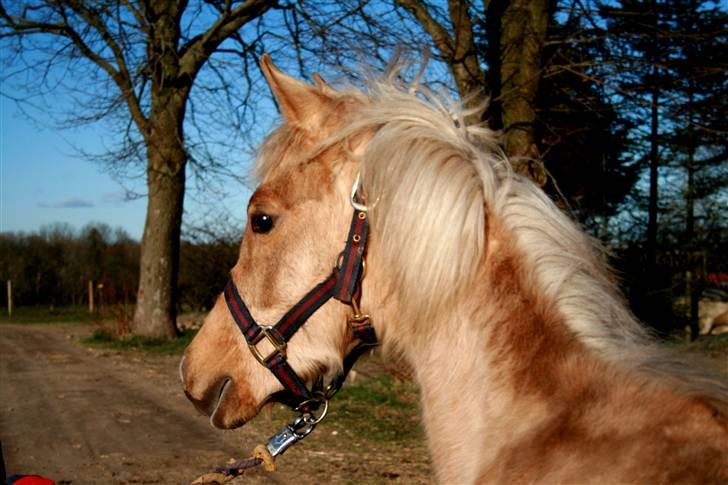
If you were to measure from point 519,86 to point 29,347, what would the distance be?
12388 millimetres

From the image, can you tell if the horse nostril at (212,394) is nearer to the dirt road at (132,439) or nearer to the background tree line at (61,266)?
the dirt road at (132,439)

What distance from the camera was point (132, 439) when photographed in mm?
6867

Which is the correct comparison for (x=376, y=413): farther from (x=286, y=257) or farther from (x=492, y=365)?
(x=492, y=365)

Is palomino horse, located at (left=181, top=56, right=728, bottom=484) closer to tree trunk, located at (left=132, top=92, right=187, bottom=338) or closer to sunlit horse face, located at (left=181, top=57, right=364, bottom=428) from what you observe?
sunlit horse face, located at (left=181, top=57, right=364, bottom=428)

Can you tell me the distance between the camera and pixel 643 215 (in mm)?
17188

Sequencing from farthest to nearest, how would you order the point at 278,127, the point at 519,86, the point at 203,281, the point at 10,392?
1. the point at 203,281
2. the point at 10,392
3. the point at 519,86
4. the point at 278,127

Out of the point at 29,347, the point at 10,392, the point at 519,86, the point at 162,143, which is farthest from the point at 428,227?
the point at 29,347

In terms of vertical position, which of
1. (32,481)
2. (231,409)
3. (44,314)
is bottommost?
(44,314)

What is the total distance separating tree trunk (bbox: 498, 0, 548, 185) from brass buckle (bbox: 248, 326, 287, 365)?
572 centimetres

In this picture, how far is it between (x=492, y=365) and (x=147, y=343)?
13474 millimetres

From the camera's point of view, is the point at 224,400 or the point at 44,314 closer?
the point at 224,400

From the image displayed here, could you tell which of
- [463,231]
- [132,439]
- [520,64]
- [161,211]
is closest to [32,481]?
[463,231]

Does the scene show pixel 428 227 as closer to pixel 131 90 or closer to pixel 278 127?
pixel 278 127

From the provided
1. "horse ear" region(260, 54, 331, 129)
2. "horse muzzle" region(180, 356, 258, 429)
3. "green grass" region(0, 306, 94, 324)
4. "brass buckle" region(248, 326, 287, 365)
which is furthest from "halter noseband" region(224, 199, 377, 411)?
"green grass" region(0, 306, 94, 324)
